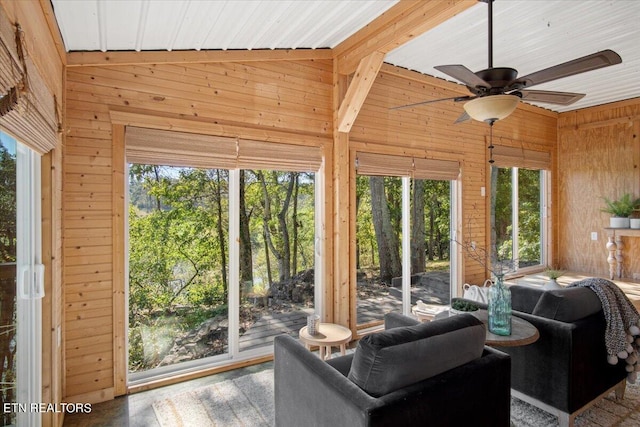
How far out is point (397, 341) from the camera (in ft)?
5.26

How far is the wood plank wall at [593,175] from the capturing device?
5297 mm

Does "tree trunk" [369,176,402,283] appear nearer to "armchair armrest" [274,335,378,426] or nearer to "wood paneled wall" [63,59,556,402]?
"wood paneled wall" [63,59,556,402]

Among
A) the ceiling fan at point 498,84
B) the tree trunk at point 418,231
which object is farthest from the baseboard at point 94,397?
the tree trunk at point 418,231

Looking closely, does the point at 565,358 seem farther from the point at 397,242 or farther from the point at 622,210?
the point at 622,210

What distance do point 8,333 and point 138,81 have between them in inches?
77.9

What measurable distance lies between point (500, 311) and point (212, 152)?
250 centimetres

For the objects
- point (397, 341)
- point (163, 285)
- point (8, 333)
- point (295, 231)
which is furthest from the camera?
point (295, 231)

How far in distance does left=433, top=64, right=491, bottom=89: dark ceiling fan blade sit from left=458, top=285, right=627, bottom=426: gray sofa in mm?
1435

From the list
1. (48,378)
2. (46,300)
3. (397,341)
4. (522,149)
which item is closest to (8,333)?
(46,300)

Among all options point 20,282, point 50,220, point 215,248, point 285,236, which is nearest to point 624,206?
point 285,236

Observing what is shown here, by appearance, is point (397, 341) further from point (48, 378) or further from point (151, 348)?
point (151, 348)

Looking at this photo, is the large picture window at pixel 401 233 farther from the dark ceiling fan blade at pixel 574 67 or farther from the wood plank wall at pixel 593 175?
the wood plank wall at pixel 593 175

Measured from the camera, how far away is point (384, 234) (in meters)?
4.39

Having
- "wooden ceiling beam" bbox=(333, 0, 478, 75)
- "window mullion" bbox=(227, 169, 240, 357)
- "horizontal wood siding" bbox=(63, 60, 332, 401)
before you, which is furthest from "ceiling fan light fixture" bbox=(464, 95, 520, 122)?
"horizontal wood siding" bbox=(63, 60, 332, 401)
